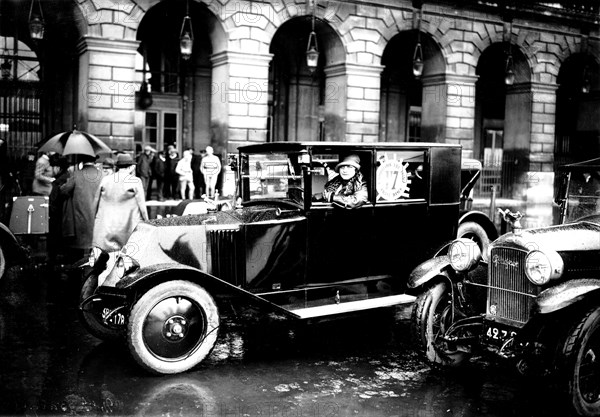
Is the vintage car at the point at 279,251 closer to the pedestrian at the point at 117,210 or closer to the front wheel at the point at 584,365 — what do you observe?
the pedestrian at the point at 117,210

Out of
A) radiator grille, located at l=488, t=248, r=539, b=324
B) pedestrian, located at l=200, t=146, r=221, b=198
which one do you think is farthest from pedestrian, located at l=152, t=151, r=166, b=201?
radiator grille, located at l=488, t=248, r=539, b=324

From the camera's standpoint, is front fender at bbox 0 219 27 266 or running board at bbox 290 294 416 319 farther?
front fender at bbox 0 219 27 266

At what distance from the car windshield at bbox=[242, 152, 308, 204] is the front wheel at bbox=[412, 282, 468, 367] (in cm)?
163

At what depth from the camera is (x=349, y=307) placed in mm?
6895

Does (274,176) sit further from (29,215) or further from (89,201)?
(29,215)

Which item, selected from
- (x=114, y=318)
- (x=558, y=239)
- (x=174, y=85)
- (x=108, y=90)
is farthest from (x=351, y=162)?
(x=174, y=85)

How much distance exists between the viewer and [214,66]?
19688 millimetres

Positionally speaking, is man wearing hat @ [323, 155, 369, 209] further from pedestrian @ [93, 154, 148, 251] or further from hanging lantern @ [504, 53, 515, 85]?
hanging lantern @ [504, 53, 515, 85]

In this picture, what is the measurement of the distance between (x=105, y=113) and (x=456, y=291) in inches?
525

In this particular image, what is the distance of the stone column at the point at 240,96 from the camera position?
61.8ft

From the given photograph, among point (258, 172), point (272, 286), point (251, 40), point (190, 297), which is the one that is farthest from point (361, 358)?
point (251, 40)

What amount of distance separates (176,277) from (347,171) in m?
2.15

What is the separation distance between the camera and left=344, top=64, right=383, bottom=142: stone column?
20.6 m

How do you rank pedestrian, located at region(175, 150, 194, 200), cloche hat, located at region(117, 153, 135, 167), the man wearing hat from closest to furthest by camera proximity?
the man wearing hat
cloche hat, located at region(117, 153, 135, 167)
pedestrian, located at region(175, 150, 194, 200)
